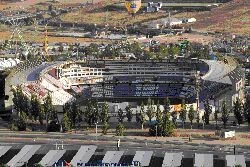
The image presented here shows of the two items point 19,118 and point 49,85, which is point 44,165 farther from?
point 49,85

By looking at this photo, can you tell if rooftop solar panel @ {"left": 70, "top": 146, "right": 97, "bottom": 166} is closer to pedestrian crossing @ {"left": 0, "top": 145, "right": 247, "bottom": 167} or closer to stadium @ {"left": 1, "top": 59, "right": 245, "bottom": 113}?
pedestrian crossing @ {"left": 0, "top": 145, "right": 247, "bottom": 167}

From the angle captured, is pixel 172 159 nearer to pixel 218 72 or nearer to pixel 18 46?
pixel 218 72

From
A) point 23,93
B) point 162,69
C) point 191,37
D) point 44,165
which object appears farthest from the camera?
point 191,37

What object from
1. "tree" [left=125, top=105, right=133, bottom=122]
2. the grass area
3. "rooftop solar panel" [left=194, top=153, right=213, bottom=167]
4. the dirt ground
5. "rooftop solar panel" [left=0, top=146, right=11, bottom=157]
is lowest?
the grass area

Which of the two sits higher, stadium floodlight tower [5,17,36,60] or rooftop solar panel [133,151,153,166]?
rooftop solar panel [133,151,153,166]

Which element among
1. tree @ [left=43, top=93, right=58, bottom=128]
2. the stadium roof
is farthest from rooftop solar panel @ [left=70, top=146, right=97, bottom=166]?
the stadium roof

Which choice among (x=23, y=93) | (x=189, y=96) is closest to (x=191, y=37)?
(x=189, y=96)

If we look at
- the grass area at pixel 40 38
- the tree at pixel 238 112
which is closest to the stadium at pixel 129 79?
the tree at pixel 238 112
